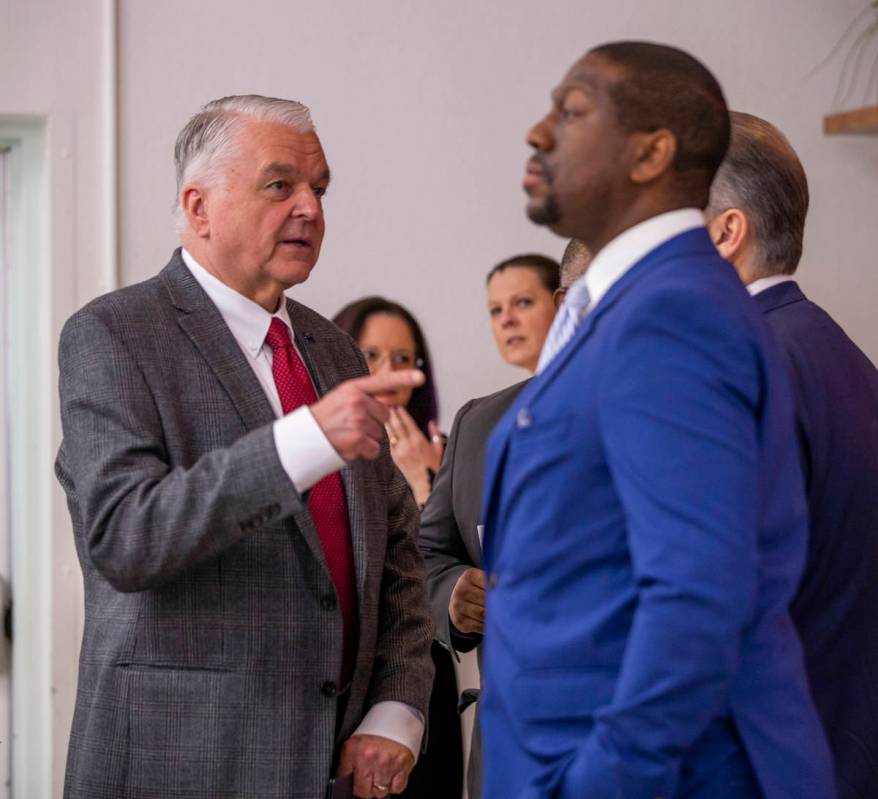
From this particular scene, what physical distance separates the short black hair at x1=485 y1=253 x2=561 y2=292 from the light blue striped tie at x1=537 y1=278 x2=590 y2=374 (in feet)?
6.20

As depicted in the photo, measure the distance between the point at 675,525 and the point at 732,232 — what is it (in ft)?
2.58

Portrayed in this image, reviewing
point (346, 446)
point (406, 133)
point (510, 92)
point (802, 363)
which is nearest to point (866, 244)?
point (510, 92)

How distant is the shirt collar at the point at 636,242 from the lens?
1.15 m

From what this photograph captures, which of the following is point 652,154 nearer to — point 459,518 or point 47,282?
point 459,518

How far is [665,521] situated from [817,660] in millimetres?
652

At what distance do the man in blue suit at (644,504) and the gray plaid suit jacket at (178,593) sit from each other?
0.42 metres

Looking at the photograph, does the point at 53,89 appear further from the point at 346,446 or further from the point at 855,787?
the point at 855,787

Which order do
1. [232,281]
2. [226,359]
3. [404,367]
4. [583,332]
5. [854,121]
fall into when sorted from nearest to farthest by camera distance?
[583,332] < [226,359] < [232,281] < [404,367] < [854,121]

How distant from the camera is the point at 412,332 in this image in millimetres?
3193

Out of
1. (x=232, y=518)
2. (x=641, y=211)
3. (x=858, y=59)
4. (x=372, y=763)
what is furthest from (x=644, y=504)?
(x=858, y=59)

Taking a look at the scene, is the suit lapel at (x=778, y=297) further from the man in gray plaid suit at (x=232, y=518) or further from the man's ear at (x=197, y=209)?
the man's ear at (x=197, y=209)

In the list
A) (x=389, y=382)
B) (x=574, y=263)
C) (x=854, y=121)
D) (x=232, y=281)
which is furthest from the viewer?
(x=854, y=121)

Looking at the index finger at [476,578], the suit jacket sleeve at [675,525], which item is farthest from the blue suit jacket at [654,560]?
the index finger at [476,578]

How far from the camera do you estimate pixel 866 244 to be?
3523mm
